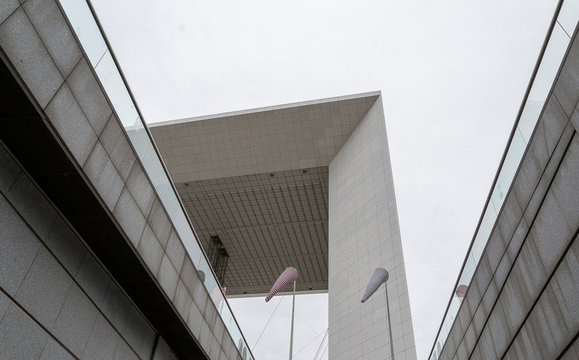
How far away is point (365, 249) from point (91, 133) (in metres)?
23.9

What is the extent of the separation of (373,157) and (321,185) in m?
9.48

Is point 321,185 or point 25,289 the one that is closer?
point 25,289

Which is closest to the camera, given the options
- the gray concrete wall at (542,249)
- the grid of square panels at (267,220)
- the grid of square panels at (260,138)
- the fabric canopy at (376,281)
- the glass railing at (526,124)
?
the gray concrete wall at (542,249)

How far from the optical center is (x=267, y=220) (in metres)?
47.2

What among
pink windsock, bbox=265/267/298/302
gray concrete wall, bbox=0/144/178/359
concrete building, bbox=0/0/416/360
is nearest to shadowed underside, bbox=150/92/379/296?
pink windsock, bbox=265/267/298/302

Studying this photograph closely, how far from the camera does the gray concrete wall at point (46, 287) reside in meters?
7.32

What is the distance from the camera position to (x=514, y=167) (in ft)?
33.2

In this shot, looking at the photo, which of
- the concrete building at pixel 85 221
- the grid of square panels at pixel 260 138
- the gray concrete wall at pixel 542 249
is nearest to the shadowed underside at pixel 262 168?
the grid of square panels at pixel 260 138

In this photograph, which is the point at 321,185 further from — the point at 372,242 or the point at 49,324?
the point at 49,324

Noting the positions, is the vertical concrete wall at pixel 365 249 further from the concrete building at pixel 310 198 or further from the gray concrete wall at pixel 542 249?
the gray concrete wall at pixel 542 249

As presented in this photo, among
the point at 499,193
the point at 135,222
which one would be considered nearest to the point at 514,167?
the point at 499,193

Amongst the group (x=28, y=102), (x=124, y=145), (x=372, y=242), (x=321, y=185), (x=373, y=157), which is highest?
(x=321, y=185)

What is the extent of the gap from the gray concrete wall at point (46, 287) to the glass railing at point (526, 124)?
9033 mm

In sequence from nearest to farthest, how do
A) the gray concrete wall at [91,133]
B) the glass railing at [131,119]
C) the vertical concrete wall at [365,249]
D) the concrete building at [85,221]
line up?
the gray concrete wall at [91,133] < the concrete building at [85,221] < the glass railing at [131,119] < the vertical concrete wall at [365,249]
